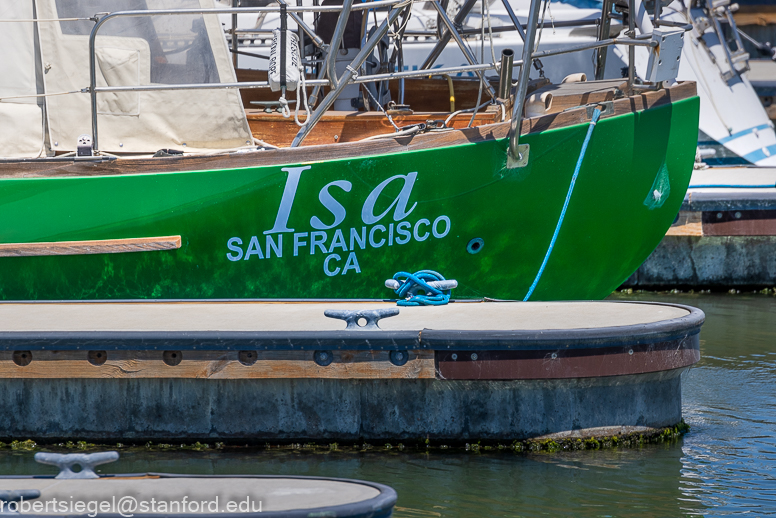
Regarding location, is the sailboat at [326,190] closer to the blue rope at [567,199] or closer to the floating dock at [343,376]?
the blue rope at [567,199]

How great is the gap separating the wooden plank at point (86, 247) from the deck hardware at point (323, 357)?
73.8 inches

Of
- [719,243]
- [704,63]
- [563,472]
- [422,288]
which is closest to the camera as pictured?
[563,472]

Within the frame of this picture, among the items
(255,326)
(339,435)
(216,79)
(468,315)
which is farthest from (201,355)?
(216,79)

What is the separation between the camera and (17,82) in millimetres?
6285

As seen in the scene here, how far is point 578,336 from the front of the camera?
14.1ft

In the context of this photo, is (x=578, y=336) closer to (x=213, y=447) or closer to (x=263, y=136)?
(x=213, y=447)

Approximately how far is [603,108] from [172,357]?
3237 millimetres

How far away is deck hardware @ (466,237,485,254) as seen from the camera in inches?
237

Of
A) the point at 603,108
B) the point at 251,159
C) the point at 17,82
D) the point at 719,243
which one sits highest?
the point at 17,82

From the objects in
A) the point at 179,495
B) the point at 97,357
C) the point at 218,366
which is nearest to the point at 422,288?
the point at 218,366

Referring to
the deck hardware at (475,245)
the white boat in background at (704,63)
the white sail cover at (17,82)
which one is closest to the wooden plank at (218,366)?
the deck hardware at (475,245)

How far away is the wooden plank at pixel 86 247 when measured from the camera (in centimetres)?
580

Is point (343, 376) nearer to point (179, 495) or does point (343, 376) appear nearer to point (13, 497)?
point (179, 495)

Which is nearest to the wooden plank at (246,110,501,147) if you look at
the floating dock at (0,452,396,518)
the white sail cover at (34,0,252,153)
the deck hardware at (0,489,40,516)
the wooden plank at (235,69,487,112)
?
the white sail cover at (34,0,252,153)
